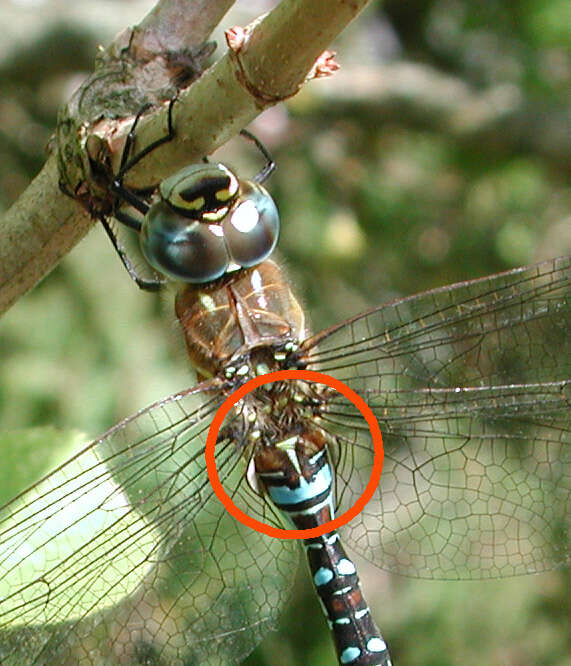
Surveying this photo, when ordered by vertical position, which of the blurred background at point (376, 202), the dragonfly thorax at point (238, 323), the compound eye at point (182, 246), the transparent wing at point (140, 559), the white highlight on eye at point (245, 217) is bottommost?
the transparent wing at point (140, 559)

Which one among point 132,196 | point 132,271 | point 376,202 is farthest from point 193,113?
point 376,202

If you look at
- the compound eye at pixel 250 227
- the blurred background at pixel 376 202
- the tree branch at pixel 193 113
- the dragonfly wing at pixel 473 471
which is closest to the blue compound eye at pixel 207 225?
the compound eye at pixel 250 227

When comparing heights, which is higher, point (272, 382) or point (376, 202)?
point (376, 202)

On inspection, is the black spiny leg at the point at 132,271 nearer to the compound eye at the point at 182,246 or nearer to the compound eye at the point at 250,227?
the compound eye at the point at 182,246

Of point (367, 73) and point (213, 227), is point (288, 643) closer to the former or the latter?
point (213, 227)

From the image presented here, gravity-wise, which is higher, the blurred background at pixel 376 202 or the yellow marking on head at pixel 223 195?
the blurred background at pixel 376 202

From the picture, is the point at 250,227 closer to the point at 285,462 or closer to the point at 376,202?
the point at 285,462
